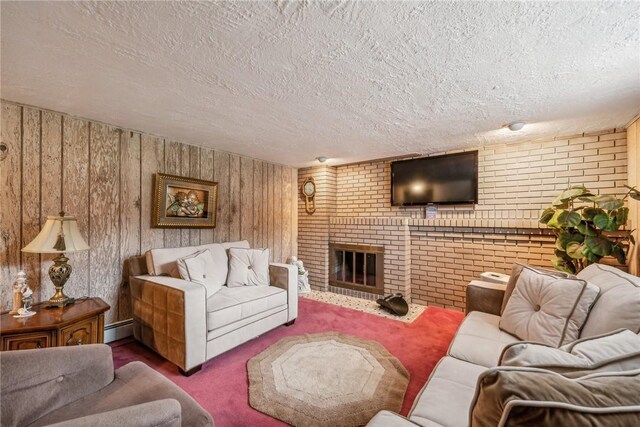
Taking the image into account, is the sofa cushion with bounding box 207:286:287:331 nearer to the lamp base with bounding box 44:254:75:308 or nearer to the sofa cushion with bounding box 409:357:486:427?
the lamp base with bounding box 44:254:75:308

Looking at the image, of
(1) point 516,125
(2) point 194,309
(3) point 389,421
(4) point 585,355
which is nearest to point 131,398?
(2) point 194,309

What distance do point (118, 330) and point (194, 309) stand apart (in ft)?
4.00

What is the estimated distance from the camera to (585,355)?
840mm

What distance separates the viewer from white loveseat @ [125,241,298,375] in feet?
6.86

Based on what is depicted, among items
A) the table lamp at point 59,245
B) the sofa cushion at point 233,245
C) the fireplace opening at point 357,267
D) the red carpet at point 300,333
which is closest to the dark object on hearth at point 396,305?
the red carpet at point 300,333

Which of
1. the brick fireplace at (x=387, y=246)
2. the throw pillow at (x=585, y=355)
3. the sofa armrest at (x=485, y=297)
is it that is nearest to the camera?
the throw pillow at (x=585, y=355)

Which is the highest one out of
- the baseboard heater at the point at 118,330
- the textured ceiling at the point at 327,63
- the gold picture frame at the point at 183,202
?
the textured ceiling at the point at 327,63

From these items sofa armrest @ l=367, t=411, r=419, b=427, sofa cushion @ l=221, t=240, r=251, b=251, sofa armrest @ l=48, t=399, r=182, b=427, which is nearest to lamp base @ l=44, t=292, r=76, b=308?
sofa cushion @ l=221, t=240, r=251, b=251

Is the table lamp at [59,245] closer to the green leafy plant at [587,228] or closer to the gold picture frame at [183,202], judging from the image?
the gold picture frame at [183,202]

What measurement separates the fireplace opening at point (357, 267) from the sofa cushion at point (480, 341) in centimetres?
201

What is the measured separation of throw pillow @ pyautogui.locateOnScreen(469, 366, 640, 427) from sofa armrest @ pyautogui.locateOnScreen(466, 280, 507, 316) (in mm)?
1734

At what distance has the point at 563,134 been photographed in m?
2.87

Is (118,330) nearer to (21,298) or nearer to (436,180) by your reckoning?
(21,298)

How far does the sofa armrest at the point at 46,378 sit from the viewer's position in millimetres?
1081
